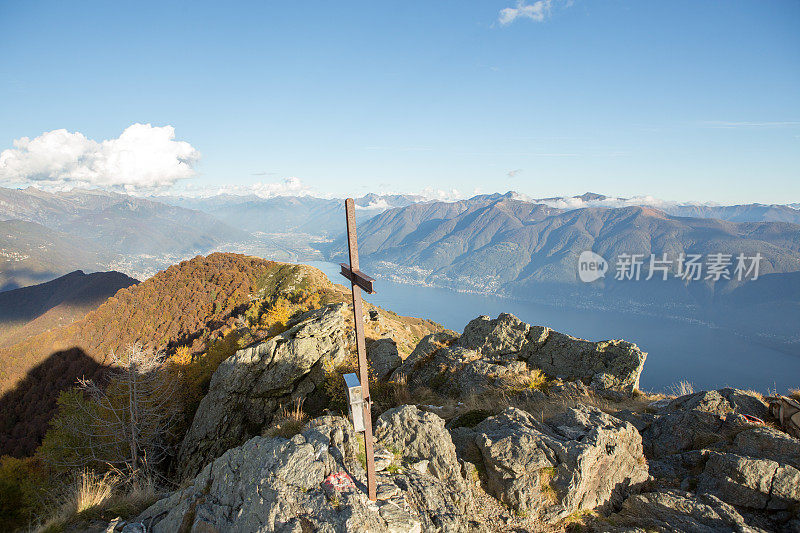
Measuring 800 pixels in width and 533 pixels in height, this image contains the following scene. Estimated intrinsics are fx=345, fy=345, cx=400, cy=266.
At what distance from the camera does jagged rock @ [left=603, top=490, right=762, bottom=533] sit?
20.8 ft

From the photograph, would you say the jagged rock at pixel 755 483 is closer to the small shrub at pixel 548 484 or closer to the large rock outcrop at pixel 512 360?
the small shrub at pixel 548 484

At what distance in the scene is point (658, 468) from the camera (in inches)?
339

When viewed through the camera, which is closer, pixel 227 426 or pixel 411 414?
pixel 411 414

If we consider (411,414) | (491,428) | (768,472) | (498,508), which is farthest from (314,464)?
(768,472)

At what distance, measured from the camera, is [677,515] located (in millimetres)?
6629

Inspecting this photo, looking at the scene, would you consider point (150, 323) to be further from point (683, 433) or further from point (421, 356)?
point (683, 433)

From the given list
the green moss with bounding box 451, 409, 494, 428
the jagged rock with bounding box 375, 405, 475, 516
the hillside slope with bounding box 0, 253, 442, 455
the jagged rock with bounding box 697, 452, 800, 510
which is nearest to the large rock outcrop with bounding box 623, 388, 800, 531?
the jagged rock with bounding box 697, 452, 800, 510

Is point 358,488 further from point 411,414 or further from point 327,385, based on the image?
point 327,385

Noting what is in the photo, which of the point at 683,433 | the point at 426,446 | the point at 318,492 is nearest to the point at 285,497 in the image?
the point at 318,492

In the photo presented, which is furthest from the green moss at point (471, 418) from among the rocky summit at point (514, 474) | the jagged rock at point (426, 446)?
the jagged rock at point (426, 446)

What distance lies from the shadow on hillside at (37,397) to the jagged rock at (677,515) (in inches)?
2941

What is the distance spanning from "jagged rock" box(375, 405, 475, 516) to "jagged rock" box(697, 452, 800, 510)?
536 cm

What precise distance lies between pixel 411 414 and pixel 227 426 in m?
12.0

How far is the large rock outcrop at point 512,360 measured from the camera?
13.6m
